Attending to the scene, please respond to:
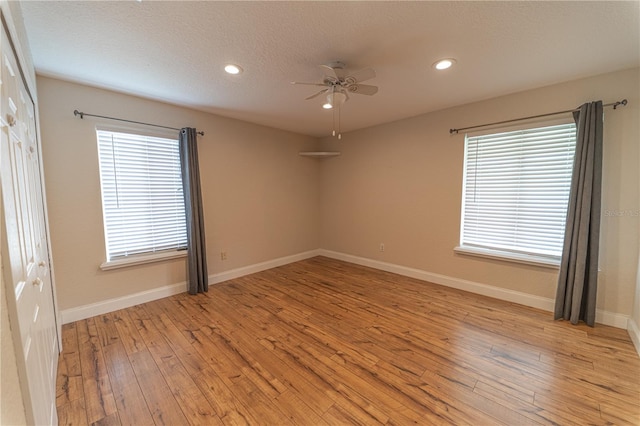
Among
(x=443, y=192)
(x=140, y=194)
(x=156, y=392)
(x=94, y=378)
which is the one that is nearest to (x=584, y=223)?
(x=443, y=192)

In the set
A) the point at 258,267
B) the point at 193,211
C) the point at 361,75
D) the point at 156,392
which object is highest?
the point at 361,75

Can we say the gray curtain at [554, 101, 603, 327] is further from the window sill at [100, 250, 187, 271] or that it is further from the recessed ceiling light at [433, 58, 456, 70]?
the window sill at [100, 250, 187, 271]

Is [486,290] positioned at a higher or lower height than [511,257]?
lower

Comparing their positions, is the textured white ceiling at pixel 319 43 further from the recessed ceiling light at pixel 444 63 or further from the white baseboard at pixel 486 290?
the white baseboard at pixel 486 290

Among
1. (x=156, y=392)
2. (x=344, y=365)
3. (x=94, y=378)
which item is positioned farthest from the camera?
(x=344, y=365)

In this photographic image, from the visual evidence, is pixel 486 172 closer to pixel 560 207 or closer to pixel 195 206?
pixel 560 207

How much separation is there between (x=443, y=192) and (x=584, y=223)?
4.77 feet

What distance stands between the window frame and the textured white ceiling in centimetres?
43

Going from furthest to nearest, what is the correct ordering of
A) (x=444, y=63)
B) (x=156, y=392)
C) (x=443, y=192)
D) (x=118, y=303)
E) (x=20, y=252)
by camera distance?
(x=443, y=192)
(x=118, y=303)
(x=444, y=63)
(x=156, y=392)
(x=20, y=252)

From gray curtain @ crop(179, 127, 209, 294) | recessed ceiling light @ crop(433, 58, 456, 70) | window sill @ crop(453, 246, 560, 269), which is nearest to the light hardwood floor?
gray curtain @ crop(179, 127, 209, 294)

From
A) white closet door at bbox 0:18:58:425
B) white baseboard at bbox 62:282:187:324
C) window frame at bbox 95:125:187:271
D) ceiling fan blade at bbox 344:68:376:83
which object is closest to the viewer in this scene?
white closet door at bbox 0:18:58:425

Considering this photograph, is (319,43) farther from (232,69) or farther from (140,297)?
(140,297)

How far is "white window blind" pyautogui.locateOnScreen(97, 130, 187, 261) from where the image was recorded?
9.29ft

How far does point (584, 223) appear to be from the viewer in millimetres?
2451
